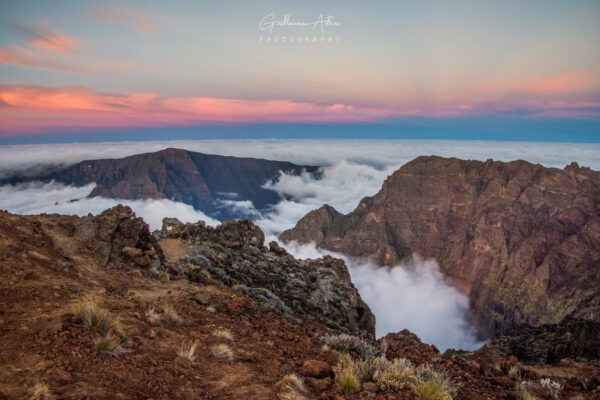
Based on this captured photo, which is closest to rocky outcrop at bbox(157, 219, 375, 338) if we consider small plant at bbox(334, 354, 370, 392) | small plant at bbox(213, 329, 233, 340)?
small plant at bbox(213, 329, 233, 340)

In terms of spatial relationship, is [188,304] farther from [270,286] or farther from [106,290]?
[270,286]

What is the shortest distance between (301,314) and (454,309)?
20729 centimetres

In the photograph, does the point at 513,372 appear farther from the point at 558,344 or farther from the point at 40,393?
the point at 558,344

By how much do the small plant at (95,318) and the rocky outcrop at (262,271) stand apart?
21.7ft

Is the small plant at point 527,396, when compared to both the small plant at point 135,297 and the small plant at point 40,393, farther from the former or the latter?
the small plant at point 135,297

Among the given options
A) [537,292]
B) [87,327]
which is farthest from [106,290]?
[537,292]

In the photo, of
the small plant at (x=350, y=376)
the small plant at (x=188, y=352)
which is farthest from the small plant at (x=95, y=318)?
the small plant at (x=350, y=376)

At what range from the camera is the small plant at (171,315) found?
7.83 meters

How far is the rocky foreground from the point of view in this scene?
5.14 metres

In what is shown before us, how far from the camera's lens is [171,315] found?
7906 millimetres

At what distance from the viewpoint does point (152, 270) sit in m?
12.0

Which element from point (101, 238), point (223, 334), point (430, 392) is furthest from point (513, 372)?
point (101, 238)

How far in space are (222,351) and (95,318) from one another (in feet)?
7.97

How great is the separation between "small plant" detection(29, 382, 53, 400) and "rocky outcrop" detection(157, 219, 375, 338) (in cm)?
876
